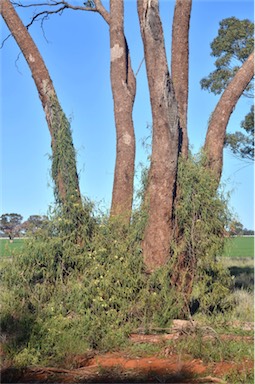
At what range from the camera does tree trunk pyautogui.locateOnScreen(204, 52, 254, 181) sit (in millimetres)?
9516

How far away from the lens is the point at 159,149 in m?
8.60

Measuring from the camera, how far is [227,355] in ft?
22.0

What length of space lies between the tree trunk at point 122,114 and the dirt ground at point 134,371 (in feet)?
9.42

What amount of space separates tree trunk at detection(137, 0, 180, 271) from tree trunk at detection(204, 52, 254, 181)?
1.04 m

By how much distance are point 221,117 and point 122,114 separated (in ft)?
5.44

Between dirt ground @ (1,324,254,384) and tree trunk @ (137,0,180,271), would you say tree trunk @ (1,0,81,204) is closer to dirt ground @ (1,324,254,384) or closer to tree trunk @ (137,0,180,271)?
tree trunk @ (137,0,180,271)

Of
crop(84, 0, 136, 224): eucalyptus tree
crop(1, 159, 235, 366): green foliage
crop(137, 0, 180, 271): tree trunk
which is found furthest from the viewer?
crop(84, 0, 136, 224): eucalyptus tree

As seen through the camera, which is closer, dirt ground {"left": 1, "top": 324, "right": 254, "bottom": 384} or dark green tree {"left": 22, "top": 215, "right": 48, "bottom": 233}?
dirt ground {"left": 1, "top": 324, "right": 254, "bottom": 384}

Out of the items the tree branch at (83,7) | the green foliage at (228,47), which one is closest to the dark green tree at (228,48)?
the green foliage at (228,47)

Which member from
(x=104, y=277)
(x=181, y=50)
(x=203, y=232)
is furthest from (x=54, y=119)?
(x=203, y=232)

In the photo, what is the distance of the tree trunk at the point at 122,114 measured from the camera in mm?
9773

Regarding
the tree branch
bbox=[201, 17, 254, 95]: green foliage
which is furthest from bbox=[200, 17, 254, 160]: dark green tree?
the tree branch

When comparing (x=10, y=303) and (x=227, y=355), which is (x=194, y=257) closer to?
(x=227, y=355)

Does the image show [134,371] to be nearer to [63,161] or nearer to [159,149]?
[159,149]
